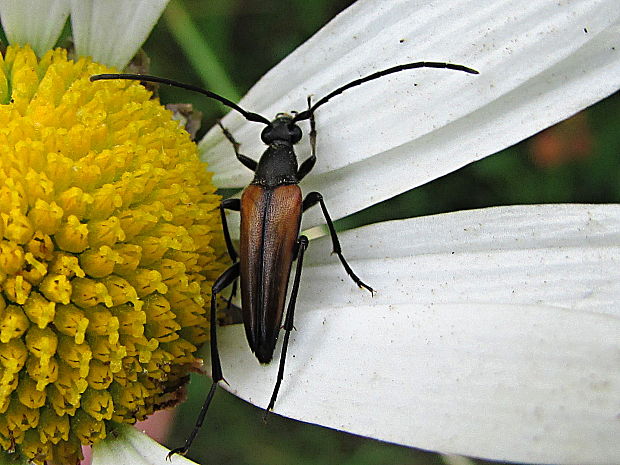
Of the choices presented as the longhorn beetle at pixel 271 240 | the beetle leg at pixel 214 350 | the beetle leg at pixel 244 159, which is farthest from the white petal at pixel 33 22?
the beetle leg at pixel 214 350

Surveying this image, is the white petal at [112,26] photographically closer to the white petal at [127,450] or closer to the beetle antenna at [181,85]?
the beetle antenna at [181,85]

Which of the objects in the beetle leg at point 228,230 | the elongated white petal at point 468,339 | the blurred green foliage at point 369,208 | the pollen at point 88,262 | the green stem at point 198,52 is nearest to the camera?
the elongated white petal at point 468,339

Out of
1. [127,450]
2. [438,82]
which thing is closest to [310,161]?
[438,82]

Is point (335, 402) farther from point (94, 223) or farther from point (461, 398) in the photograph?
point (94, 223)

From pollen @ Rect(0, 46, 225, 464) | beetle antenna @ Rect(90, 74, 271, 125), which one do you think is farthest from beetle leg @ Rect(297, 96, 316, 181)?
pollen @ Rect(0, 46, 225, 464)

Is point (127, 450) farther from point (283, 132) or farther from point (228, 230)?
point (283, 132)

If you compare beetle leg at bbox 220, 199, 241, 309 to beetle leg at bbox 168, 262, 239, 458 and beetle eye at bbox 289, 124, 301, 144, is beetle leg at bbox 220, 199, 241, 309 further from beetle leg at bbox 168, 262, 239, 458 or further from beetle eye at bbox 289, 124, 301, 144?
beetle eye at bbox 289, 124, 301, 144

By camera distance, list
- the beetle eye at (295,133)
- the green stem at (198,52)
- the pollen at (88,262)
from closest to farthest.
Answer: the pollen at (88,262) < the beetle eye at (295,133) < the green stem at (198,52)
